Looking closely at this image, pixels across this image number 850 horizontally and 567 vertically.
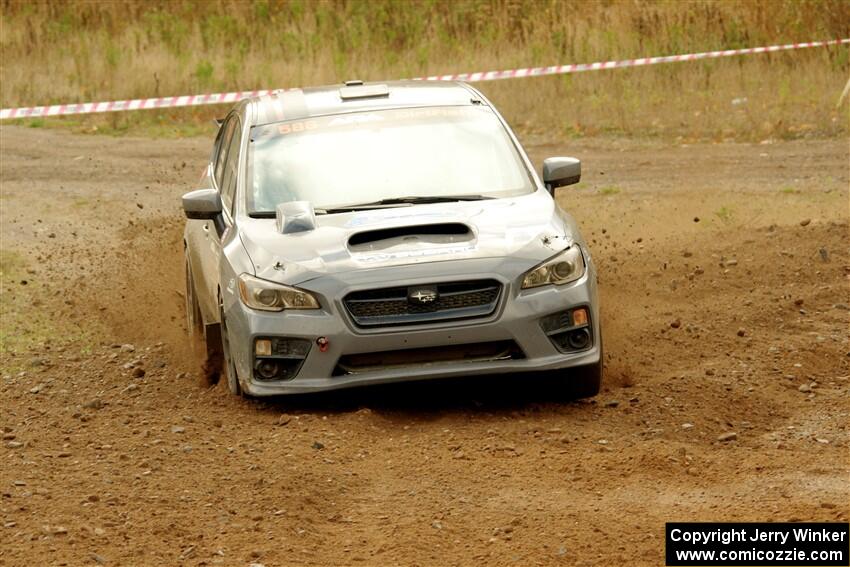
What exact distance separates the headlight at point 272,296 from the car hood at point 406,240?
45 millimetres

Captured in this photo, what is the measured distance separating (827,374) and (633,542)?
3.45 metres

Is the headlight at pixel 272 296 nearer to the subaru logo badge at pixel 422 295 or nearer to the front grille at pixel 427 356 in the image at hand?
the front grille at pixel 427 356

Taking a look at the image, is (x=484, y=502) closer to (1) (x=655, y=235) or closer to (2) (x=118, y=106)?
(1) (x=655, y=235)

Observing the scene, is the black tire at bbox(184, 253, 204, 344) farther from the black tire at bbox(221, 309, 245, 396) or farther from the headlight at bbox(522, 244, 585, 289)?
the headlight at bbox(522, 244, 585, 289)

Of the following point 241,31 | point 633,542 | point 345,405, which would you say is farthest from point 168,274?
point 241,31

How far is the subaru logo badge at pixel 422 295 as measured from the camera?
7.77 metres

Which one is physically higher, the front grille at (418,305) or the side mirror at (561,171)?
the side mirror at (561,171)

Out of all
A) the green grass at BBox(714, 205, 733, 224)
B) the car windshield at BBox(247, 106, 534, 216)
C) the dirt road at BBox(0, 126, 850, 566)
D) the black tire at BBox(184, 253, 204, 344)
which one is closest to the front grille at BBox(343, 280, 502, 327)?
the dirt road at BBox(0, 126, 850, 566)

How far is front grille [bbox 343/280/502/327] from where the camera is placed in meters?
7.80

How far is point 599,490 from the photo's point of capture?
6.56 metres

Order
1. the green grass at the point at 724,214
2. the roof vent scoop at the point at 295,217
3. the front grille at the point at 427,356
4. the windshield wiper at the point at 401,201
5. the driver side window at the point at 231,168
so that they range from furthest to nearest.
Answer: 1. the green grass at the point at 724,214
2. the driver side window at the point at 231,168
3. the windshield wiper at the point at 401,201
4. the roof vent scoop at the point at 295,217
5. the front grille at the point at 427,356

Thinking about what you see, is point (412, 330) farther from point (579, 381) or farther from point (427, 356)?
point (579, 381)

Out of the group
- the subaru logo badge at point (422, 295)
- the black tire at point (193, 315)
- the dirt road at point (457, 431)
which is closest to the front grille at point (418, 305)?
the subaru logo badge at point (422, 295)

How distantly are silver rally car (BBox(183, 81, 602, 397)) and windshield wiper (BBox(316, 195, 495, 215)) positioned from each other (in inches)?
0.4
